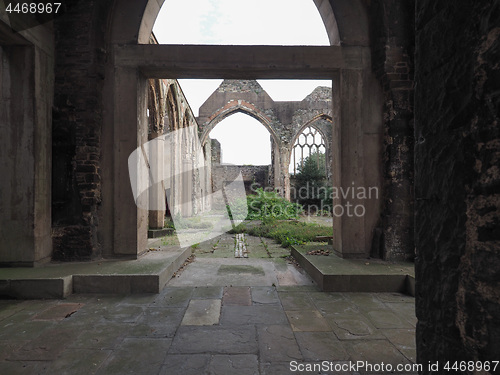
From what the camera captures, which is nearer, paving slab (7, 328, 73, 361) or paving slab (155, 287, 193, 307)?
paving slab (7, 328, 73, 361)

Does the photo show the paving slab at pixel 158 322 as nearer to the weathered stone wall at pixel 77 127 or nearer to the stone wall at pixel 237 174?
the weathered stone wall at pixel 77 127

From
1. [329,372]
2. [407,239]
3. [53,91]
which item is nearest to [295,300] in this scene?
[329,372]

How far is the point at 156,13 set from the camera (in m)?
4.89

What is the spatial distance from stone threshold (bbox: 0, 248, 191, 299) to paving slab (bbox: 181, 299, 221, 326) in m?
0.69

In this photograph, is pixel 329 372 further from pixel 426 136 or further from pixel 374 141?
pixel 374 141

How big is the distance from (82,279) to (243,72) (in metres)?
3.72

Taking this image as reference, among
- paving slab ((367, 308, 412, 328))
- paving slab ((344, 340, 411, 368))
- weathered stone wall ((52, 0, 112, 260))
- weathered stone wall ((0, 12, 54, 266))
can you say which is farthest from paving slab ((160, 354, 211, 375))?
weathered stone wall ((0, 12, 54, 266))

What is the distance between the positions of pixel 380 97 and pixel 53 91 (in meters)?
4.97

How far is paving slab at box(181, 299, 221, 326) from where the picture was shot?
2.68 m

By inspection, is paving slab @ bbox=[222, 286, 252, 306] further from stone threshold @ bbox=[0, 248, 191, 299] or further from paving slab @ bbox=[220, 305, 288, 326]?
stone threshold @ bbox=[0, 248, 191, 299]

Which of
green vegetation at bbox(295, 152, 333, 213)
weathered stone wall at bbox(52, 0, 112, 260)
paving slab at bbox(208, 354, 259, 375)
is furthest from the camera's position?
green vegetation at bbox(295, 152, 333, 213)

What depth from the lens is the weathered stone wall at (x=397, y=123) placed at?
14.3 feet

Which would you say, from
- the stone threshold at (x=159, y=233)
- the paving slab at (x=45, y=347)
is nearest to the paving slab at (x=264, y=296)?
the paving slab at (x=45, y=347)

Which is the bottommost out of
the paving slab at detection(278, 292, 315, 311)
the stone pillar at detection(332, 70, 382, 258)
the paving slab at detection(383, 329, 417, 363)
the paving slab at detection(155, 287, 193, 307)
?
the paving slab at detection(278, 292, 315, 311)
